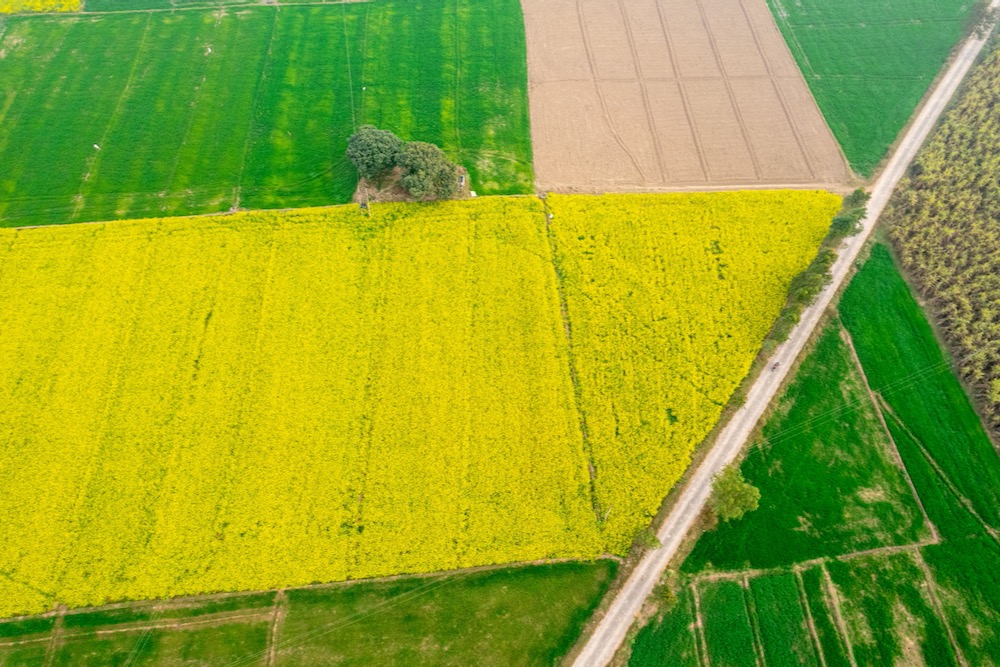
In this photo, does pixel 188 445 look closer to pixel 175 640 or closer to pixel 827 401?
pixel 175 640

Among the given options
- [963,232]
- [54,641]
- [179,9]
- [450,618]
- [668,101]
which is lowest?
[54,641]

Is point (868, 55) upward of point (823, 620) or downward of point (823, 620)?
upward

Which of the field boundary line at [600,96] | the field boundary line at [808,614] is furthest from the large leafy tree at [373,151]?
the field boundary line at [808,614]

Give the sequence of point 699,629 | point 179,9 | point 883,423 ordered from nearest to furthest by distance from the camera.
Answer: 1. point 699,629
2. point 883,423
3. point 179,9

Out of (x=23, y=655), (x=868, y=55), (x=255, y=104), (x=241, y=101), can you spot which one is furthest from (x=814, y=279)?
(x=23, y=655)

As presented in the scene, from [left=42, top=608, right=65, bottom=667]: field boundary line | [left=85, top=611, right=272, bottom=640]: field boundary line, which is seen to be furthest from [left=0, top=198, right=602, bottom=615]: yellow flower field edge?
[left=85, top=611, right=272, bottom=640]: field boundary line

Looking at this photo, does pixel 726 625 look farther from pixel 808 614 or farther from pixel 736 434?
pixel 736 434

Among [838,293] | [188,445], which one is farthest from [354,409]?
[838,293]
